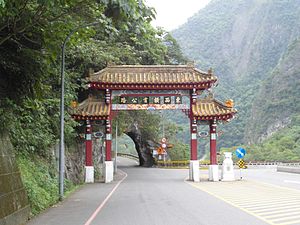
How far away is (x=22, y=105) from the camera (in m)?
14.0

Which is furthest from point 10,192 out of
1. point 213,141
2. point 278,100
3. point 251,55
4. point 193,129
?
point 251,55

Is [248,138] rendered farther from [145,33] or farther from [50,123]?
[145,33]

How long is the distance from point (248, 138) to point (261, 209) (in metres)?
72.0

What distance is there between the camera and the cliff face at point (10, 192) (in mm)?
9758

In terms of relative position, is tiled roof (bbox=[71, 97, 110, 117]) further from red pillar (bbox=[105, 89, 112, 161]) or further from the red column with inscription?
the red column with inscription

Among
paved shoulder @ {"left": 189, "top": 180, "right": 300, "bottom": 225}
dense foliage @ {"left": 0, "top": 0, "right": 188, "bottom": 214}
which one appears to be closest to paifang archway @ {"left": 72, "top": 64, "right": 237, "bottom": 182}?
dense foliage @ {"left": 0, "top": 0, "right": 188, "bottom": 214}

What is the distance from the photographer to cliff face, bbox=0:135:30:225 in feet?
32.0

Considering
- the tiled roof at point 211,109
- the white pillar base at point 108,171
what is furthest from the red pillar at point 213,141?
the white pillar base at point 108,171

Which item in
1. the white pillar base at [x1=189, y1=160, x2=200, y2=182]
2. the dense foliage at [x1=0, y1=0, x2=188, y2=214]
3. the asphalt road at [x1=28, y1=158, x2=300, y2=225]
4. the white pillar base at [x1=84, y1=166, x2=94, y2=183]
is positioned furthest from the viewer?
the white pillar base at [x1=189, y1=160, x2=200, y2=182]

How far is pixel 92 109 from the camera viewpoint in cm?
2641

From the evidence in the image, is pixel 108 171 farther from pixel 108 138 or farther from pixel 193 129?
pixel 193 129

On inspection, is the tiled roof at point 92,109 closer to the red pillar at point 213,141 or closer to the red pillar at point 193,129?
the red pillar at point 193,129

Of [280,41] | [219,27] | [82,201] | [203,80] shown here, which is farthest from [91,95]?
[219,27]

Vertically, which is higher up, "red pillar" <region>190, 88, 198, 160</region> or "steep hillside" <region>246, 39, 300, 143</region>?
"steep hillside" <region>246, 39, 300, 143</region>
